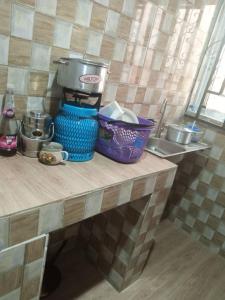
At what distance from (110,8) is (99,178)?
85 centimetres

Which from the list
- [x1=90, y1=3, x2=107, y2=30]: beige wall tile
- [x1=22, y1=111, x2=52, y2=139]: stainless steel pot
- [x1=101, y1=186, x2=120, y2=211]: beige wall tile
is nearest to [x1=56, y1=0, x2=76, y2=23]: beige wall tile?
[x1=90, y1=3, x2=107, y2=30]: beige wall tile

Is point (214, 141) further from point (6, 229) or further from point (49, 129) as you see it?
point (6, 229)

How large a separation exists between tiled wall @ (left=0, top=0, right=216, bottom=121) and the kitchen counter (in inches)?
15.5

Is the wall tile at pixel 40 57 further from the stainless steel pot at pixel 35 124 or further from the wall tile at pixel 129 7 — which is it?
the wall tile at pixel 129 7

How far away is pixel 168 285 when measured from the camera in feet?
5.31

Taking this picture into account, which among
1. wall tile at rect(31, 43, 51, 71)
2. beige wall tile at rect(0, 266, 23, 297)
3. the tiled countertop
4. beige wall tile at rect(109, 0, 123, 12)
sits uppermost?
beige wall tile at rect(109, 0, 123, 12)

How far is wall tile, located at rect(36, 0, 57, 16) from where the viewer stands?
1008 millimetres

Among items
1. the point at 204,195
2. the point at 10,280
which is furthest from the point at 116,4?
the point at 204,195

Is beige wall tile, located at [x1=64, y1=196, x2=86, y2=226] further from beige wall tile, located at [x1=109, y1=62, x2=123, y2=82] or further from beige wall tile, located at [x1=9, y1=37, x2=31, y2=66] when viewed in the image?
beige wall tile, located at [x1=109, y1=62, x2=123, y2=82]

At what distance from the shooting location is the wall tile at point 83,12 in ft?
3.70

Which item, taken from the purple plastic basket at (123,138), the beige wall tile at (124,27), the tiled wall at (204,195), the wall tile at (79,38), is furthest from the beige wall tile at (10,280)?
the tiled wall at (204,195)

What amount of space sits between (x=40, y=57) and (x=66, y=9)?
0.24 meters

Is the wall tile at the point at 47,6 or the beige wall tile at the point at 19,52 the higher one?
the wall tile at the point at 47,6

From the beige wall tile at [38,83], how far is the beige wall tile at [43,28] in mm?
141
